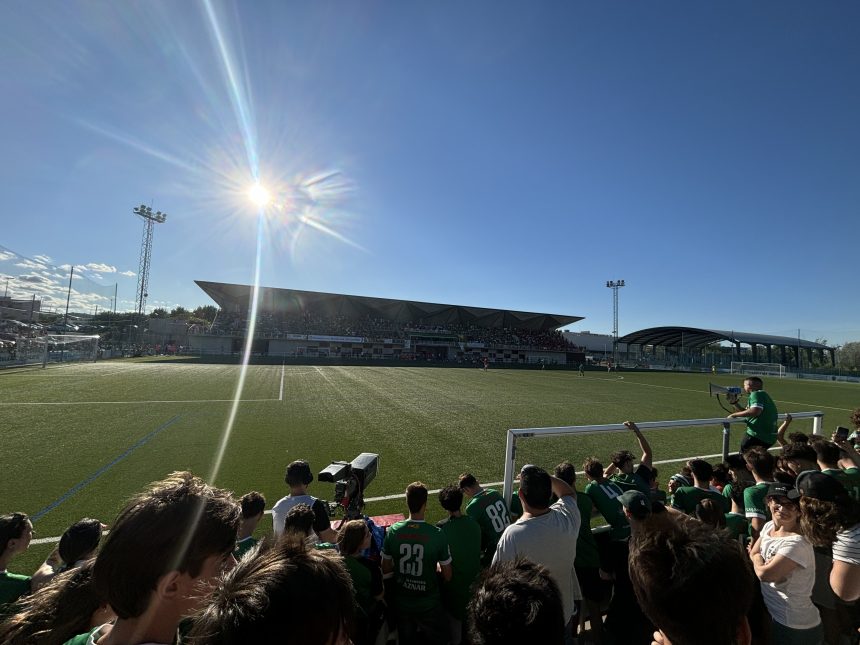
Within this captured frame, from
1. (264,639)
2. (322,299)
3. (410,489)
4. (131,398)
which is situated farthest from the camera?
(322,299)

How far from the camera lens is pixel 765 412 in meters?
5.61

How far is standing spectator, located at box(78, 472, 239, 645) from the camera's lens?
46.9 inches

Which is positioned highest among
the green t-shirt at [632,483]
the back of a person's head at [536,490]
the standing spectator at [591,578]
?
the back of a person's head at [536,490]

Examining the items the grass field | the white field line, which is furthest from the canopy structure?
the white field line

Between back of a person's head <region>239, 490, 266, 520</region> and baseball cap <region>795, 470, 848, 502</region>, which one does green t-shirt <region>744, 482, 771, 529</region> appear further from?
back of a person's head <region>239, 490, 266, 520</region>

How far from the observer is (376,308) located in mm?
63281

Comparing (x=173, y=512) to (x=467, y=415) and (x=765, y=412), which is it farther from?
(x=467, y=415)

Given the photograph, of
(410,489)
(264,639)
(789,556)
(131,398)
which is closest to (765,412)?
(789,556)

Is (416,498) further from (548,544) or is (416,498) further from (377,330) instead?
(377,330)

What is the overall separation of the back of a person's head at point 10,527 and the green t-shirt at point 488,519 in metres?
3.15

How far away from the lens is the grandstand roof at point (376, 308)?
188 feet

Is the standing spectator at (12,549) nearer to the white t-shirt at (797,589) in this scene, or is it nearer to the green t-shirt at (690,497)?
the white t-shirt at (797,589)

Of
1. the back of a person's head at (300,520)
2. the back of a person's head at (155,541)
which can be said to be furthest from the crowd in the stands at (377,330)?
the back of a person's head at (155,541)

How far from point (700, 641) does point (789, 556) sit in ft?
5.33
